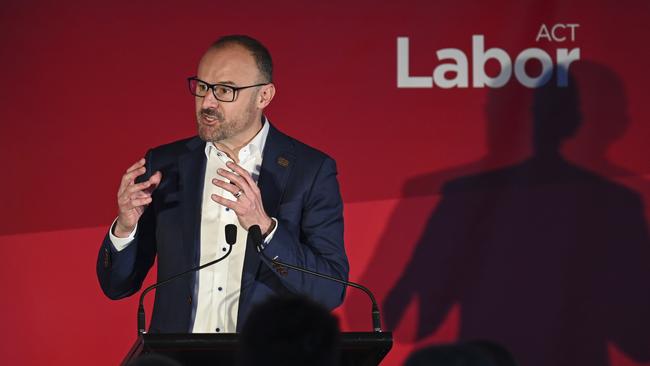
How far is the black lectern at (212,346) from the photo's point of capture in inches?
110

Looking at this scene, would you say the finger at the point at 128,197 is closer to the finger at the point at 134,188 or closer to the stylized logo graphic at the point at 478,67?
the finger at the point at 134,188

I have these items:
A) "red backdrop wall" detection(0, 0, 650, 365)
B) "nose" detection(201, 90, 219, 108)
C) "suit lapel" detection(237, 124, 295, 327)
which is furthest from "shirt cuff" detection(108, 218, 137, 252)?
"red backdrop wall" detection(0, 0, 650, 365)

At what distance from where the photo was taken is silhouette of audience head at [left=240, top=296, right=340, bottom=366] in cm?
168

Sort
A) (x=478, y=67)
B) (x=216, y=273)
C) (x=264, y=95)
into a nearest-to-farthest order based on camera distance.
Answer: (x=216, y=273), (x=264, y=95), (x=478, y=67)

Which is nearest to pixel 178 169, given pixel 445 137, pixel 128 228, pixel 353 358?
pixel 128 228

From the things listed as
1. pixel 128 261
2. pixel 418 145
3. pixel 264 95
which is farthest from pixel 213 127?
pixel 418 145

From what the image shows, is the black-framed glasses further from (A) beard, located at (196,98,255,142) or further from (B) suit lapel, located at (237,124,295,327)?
(B) suit lapel, located at (237,124,295,327)

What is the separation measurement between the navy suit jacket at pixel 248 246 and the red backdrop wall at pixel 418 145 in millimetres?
1410

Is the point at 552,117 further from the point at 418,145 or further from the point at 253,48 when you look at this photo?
the point at 253,48

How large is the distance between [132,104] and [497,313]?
1.93 metres

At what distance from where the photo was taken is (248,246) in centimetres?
357

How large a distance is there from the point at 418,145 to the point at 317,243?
1761 mm

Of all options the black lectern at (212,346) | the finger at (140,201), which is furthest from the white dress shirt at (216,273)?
the black lectern at (212,346)

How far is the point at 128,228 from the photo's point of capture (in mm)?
3445
